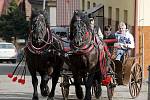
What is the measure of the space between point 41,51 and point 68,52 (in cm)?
69

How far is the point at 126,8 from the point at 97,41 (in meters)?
12.2

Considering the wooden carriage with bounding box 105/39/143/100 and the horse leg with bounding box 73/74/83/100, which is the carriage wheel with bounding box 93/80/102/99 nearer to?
the horse leg with bounding box 73/74/83/100

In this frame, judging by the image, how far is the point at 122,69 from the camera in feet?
52.3

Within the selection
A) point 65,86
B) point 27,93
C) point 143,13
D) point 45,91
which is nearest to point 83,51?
point 45,91

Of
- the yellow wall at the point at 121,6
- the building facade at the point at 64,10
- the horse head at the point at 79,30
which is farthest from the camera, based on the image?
the building facade at the point at 64,10

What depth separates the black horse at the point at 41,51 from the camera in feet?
44.6

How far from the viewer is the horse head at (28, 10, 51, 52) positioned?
13.5 metres

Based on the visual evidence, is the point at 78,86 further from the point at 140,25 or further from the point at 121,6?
the point at 121,6

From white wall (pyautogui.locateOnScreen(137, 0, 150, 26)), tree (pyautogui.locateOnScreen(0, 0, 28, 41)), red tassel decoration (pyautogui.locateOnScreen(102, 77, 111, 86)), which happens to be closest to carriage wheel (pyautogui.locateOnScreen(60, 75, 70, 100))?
red tassel decoration (pyautogui.locateOnScreen(102, 77, 111, 86))

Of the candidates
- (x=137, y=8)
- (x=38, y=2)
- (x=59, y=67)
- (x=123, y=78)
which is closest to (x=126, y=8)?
(x=137, y=8)

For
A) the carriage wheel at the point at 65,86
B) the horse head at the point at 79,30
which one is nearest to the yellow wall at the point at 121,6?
the carriage wheel at the point at 65,86

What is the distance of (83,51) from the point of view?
1318 cm

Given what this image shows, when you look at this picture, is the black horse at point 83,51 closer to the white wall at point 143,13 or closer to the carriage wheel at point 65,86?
the carriage wheel at point 65,86

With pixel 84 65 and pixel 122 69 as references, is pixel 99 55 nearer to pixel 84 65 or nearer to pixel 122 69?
pixel 84 65
